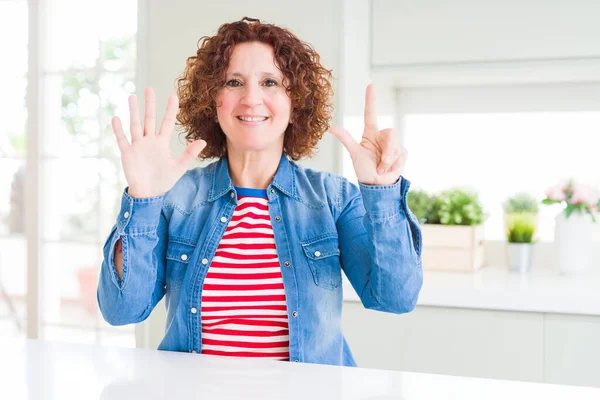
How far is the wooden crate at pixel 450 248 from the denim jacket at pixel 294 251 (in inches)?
42.0

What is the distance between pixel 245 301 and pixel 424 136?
1.76 meters

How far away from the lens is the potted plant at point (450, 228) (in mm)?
2328

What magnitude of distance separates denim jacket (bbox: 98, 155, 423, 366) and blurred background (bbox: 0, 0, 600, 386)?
0.80 meters

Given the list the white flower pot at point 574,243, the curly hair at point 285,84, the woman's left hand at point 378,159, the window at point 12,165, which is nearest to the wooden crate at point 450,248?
the white flower pot at point 574,243

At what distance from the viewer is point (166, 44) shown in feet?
8.18

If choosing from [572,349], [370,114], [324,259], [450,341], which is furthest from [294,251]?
[572,349]

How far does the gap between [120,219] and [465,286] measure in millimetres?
1240

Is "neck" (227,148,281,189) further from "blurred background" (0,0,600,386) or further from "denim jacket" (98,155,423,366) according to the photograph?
"blurred background" (0,0,600,386)

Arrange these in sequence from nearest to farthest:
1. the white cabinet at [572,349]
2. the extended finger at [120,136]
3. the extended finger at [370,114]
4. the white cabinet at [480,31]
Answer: the extended finger at [120,136] → the extended finger at [370,114] → the white cabinet at [572,349] → the white cabinet at [480,31]

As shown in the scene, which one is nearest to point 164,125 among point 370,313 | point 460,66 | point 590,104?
point 370,313

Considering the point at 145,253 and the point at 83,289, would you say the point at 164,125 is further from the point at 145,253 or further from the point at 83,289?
the point at 83,289

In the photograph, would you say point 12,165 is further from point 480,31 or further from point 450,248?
point 480,31

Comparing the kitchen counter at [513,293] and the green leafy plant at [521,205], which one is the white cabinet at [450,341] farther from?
the green leafy plant at [521,205]

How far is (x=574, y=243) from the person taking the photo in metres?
2.32
